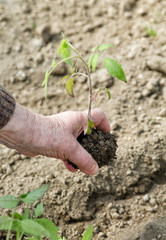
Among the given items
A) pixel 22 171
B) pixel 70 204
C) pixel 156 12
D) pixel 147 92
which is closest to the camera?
pixel 70 204

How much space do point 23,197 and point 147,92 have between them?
1495 millimetres

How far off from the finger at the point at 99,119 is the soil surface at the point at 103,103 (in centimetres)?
32

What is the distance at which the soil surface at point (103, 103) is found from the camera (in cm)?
197

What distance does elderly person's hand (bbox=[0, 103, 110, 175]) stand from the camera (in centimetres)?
159

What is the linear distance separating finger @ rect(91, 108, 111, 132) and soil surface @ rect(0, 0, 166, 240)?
0.32 metres

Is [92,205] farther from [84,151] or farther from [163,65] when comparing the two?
[163,65]

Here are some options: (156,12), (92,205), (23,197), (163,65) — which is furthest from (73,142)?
(156,12)

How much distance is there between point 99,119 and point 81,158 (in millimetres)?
276

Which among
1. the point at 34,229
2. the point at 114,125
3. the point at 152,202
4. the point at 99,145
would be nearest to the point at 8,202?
the point at 34,229

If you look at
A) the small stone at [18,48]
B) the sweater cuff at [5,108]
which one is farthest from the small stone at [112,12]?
the sweater cuff at [5,108]

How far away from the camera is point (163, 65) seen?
2672 millimetres

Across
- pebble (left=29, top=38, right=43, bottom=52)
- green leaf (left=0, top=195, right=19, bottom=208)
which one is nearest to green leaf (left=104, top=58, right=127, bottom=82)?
green leaf (left=0, top=195, right=19, bottom=208)

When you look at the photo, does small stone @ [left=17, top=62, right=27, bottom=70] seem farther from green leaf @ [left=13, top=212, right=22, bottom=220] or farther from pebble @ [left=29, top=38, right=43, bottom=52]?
green leaf @ [left=13, top=212, right=22, bottom=220]

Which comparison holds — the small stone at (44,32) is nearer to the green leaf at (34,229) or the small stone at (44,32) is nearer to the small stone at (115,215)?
the small stone at (115,215)
